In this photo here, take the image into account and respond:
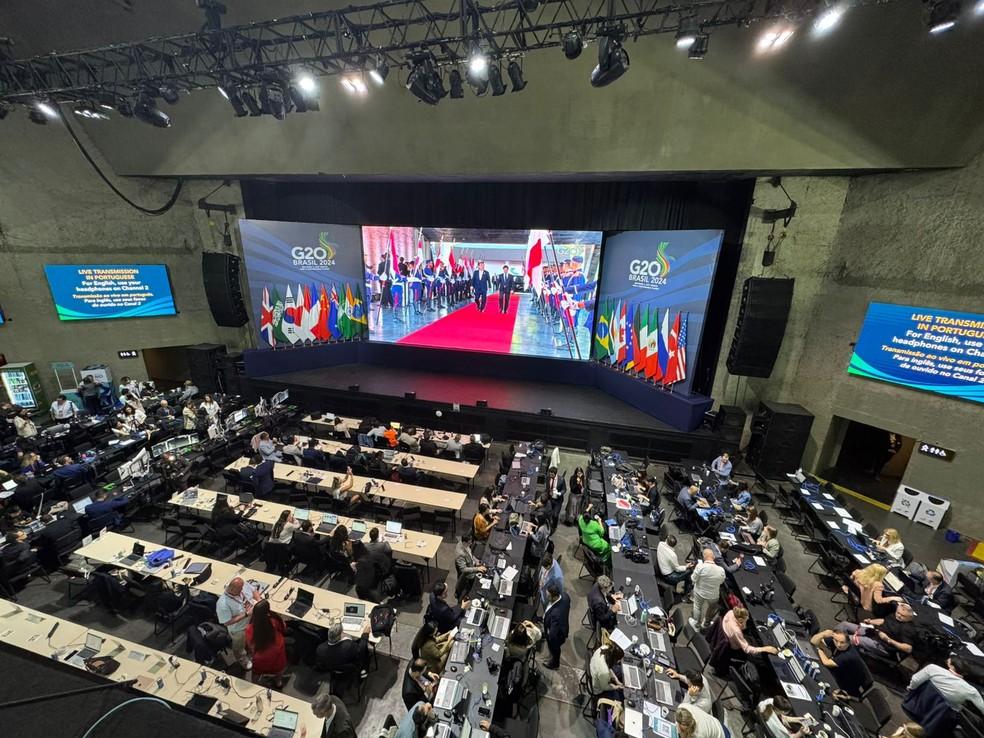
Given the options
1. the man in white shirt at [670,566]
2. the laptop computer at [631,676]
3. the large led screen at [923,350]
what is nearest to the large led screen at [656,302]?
the large led screen at [923,350]

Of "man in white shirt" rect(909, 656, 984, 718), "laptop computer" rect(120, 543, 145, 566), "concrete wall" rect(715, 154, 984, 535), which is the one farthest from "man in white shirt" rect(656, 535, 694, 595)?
"laptop computer" rect(120, 543, 145, 566)

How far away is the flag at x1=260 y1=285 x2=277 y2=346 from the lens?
45.8ft

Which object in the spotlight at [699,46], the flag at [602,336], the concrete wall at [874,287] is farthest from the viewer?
the flag at [602,336]

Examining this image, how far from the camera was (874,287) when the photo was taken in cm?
892

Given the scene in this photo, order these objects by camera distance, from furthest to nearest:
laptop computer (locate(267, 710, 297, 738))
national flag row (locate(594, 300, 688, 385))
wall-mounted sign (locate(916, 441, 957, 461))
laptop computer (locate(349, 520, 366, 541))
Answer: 1. national flag row (locate(594, 300, 688, 385))
2. wall-mounted sign (locate(916, 441, 957, 461))
3. laptop computer (locate(349, 520, 366, 541))
4. laptop computer (locate(267, 710, 297, 738))

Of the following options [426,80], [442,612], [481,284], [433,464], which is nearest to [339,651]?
[442,612]

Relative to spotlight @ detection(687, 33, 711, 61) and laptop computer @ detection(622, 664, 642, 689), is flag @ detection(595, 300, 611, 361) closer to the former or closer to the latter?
spotlight @ detection(687, 33, 711, 61)

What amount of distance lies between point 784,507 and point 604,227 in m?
8.18

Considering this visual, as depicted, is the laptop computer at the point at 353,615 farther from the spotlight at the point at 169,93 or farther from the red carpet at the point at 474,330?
the red carpet at the point at 474,330

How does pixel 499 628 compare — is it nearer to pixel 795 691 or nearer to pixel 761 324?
pixel 795 691

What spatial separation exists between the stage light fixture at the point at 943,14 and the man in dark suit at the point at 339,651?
394 inches

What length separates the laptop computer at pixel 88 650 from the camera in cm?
418

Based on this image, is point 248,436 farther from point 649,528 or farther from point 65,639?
point 649,528

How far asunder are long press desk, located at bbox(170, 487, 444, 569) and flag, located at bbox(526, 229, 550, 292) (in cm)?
883
